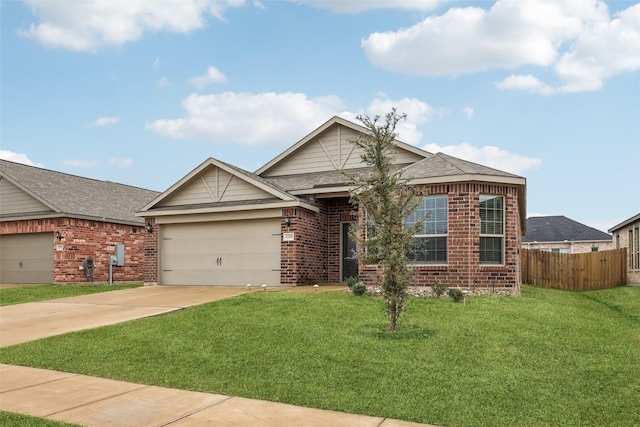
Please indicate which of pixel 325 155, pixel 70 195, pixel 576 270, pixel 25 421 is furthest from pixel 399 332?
pixel 70 195

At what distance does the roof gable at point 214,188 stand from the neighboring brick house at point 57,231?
4971 millimetres

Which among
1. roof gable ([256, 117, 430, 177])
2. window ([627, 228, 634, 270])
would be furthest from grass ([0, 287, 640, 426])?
window ([627, 228, 634, 270])

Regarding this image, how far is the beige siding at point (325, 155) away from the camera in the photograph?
19562 mm

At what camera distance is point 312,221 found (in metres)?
18.0

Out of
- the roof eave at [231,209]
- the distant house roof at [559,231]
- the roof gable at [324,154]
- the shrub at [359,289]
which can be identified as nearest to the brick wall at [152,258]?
the roof eave at [231,209]

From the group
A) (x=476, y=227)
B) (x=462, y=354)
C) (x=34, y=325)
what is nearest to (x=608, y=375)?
(x=462, y=354)

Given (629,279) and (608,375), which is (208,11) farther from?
(629,279)

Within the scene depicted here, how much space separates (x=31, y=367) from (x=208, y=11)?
11.0 meters

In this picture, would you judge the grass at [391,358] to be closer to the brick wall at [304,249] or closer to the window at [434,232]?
the window at [434,232]

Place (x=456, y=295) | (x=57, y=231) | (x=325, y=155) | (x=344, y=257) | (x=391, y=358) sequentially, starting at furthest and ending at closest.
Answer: (x=57, y=231) → (x=325, y=155) → (x=344, y=257) → (x=456, y=295) → (x=391, y=358)

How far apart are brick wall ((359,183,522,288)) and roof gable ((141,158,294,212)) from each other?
581 cm

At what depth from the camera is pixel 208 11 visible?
1505 cm

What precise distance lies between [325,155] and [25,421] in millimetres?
15775

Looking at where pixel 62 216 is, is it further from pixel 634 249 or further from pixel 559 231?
pixel 559 231
